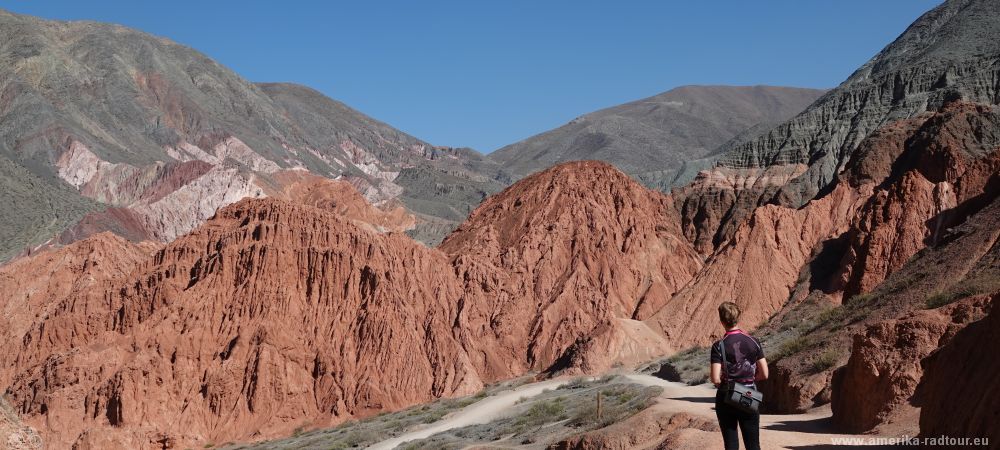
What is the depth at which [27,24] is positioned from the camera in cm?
19000

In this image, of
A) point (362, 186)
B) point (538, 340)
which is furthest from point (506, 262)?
point (362, 186)

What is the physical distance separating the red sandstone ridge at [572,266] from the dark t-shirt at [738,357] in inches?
1675

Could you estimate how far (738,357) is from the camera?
12.6 m

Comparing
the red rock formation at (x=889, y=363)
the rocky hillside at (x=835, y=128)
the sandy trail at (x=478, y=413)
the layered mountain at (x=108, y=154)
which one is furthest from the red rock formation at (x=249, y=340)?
the layered mountain at (x=108, y=154)

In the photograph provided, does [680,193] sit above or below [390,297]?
above

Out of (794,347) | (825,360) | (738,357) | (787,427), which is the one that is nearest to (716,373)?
(738,357)

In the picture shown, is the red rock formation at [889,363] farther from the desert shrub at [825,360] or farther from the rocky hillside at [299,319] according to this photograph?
the rocky hillside at [299,319]

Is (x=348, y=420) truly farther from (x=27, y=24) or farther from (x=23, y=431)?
(x=27, y=24)

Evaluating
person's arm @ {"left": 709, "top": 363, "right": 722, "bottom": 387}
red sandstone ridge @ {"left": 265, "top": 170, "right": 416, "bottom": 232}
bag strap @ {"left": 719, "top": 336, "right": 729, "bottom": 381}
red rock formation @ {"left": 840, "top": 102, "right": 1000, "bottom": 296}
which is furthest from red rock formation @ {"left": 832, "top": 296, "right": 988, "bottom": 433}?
red sandstone ridge @ {"left": 265, "top": 170, "right": 416, "bottom": 232}

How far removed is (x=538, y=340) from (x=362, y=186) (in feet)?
412

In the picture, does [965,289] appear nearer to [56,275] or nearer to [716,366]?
[716,366]

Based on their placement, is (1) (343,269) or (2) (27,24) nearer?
(1) (343,269)

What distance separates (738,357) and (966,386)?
3472 millimetres

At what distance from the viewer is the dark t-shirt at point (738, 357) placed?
1258 centimetres
